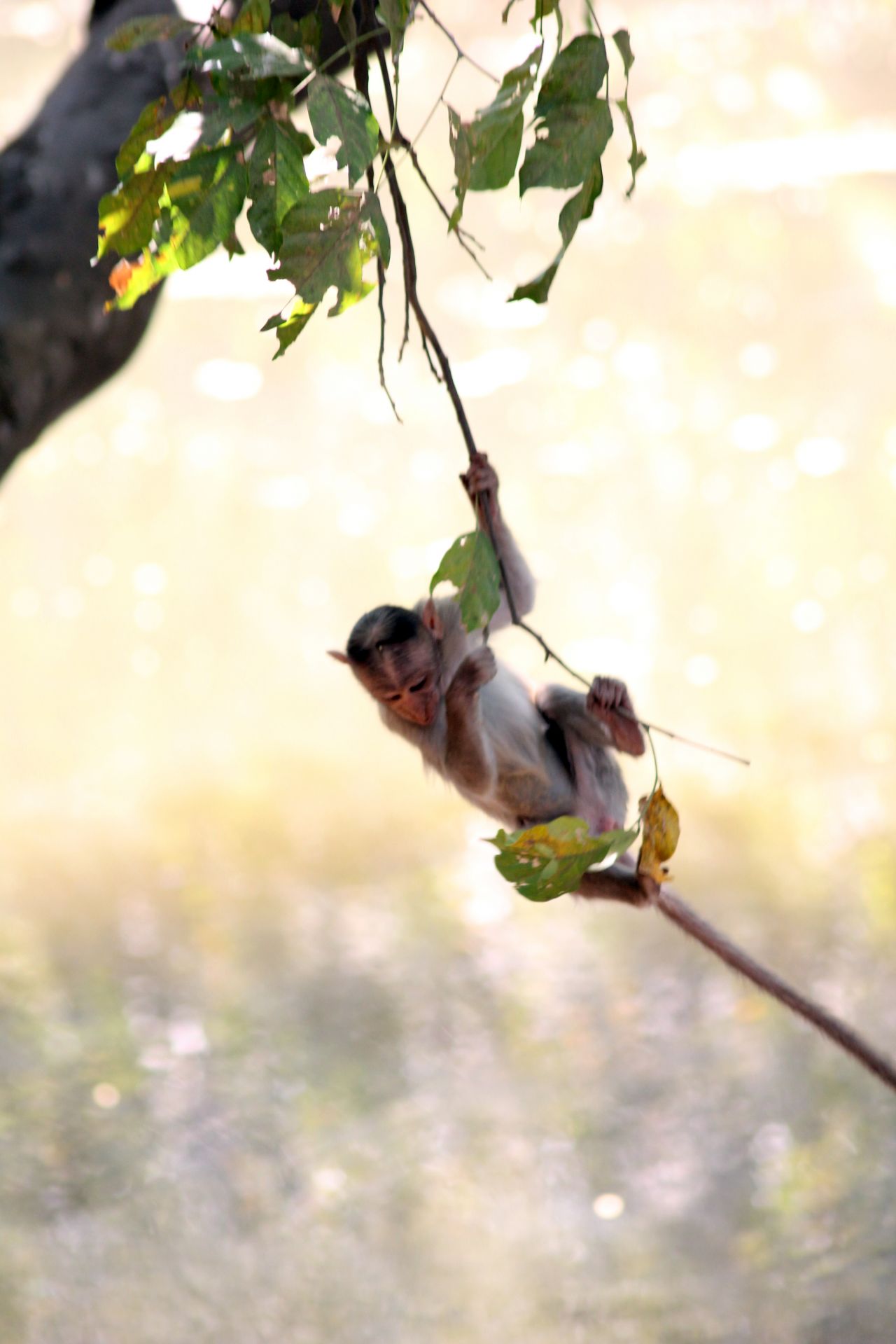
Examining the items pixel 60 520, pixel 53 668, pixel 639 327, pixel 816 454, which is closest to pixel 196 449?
pixel 60 520

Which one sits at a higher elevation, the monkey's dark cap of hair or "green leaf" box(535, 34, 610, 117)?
"green leaf" box(535, 34, 610, 117)

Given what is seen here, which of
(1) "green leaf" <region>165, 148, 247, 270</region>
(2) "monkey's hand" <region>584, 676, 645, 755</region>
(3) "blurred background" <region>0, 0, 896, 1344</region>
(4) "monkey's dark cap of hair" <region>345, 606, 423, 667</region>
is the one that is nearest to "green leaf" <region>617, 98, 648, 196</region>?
(1) "green leaf" <region>165, 148, 247, 270</region>

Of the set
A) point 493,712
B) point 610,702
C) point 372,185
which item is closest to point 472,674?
point 610,702

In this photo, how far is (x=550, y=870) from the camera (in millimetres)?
1138

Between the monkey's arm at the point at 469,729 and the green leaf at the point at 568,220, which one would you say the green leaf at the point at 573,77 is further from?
the monkey's arm at the point at 469,729

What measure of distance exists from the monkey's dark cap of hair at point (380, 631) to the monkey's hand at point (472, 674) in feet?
0.27

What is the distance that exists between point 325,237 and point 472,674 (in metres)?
0.79

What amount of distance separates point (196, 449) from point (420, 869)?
78.4 inches

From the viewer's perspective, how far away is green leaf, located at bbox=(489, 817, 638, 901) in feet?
3.70

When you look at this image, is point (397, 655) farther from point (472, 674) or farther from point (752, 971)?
point (752, 971)

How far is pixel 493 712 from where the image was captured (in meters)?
2.08

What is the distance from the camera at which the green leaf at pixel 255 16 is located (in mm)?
1104

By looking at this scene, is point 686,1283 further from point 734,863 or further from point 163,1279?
point 734,863

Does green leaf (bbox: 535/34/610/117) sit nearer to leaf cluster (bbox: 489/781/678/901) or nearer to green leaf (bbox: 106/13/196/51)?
green leaf (bbox: 106/13/196/51)
